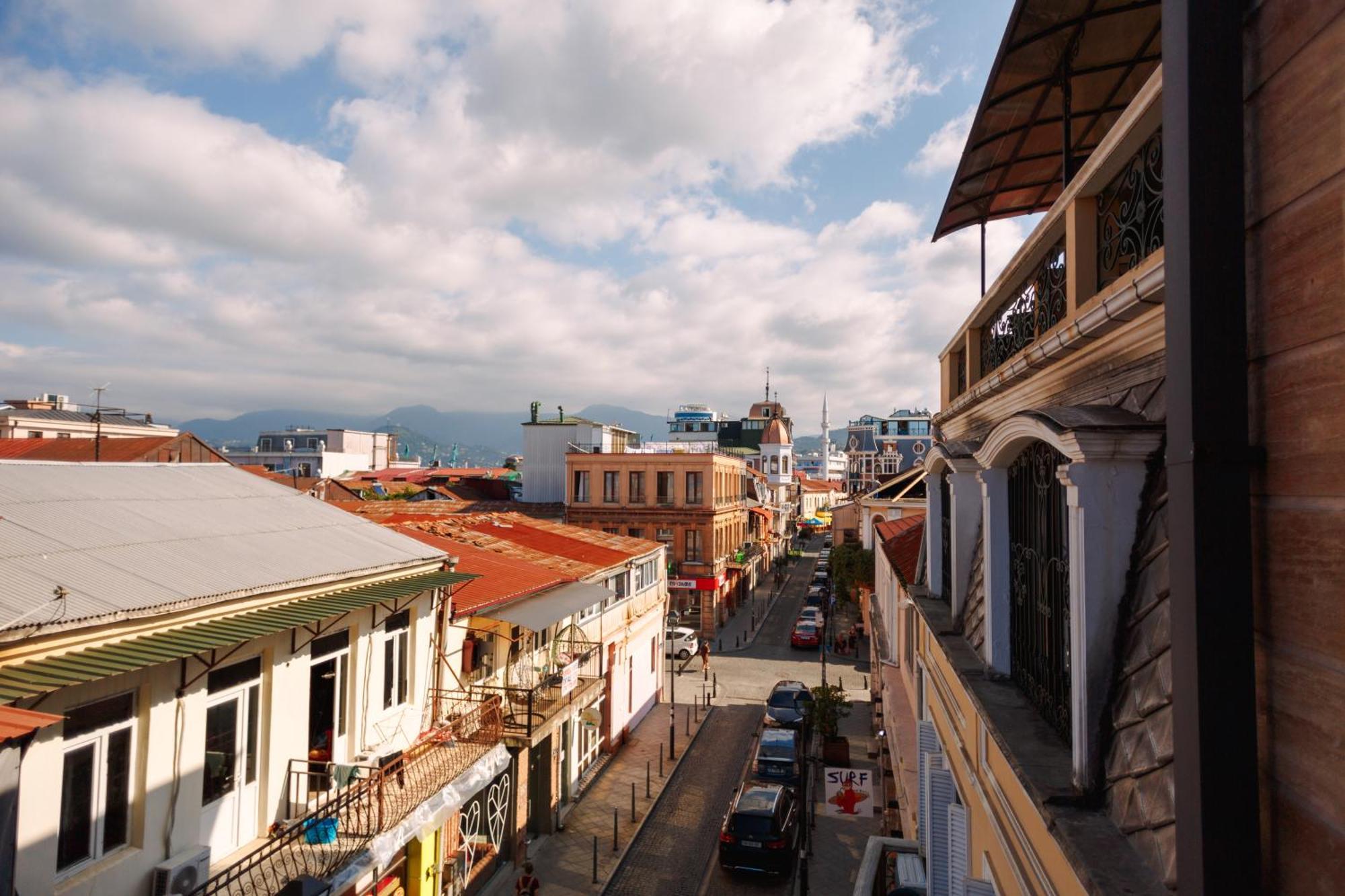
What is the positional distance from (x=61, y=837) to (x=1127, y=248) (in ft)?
29.6

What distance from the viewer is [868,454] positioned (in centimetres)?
10569

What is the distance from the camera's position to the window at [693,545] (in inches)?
1736

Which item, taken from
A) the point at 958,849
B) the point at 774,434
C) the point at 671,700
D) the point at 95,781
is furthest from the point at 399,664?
the point at 774,434

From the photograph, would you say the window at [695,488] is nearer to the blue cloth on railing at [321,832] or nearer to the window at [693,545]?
the window at [693,545]

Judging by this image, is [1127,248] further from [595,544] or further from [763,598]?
[763,598]

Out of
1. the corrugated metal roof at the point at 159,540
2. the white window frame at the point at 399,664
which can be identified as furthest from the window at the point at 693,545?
the white window frame at the point at 399,664

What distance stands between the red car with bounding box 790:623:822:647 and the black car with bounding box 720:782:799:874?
22103 mm

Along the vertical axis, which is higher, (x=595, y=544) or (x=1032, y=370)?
(x=1032, y=370)

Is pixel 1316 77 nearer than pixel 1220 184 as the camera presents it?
Yes

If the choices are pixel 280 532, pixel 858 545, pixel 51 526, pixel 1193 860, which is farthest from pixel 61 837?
pixel 858 545

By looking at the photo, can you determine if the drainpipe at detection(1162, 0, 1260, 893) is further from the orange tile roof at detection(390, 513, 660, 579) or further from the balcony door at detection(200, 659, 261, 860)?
the orange tile roof at detection(390, 513, 660, 579)

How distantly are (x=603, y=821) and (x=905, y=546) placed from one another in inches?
400

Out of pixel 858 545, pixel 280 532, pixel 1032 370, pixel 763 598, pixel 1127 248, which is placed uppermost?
pixel 1127 248

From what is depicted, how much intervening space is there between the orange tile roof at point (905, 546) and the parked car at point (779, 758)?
6.42 metres
